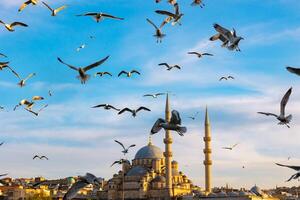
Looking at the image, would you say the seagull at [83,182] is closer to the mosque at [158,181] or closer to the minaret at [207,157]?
the mosque at [158,181]

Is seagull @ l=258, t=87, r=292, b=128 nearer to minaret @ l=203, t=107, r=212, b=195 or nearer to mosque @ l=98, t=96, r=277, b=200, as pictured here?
mosque @ l=98, t=96, r=277, b=200

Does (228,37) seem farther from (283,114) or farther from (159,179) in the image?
(159,179)

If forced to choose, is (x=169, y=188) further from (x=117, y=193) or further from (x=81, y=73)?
(x=81, y=73)

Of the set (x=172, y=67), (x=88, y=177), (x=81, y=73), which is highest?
(x=172, y=67)

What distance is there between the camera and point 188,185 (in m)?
84.3

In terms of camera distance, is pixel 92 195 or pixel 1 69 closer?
pixel 1 69

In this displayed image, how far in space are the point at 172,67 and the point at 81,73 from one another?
6259 millimetres

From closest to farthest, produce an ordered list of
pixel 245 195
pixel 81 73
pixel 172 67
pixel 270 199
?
pixel 81 73 → pixel 172 67 → pixel 245 195 → pixel 270 199

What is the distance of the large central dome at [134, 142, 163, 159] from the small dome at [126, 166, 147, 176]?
12.0ft

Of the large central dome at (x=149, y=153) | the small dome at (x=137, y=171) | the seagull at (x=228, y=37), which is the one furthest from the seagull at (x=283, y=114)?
the large central dome at (x=149, y=153)

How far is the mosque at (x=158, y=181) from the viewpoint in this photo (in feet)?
237

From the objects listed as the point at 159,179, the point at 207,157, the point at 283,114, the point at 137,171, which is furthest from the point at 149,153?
the point at 283,114

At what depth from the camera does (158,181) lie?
256 ft

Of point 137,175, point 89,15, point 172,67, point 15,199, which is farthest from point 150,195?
point 89,15
